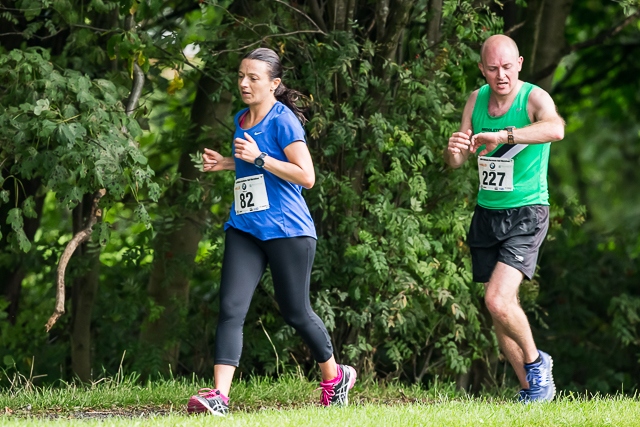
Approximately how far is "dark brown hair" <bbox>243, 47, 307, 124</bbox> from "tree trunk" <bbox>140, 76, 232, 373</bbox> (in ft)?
7.96

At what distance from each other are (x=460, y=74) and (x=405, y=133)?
844mm

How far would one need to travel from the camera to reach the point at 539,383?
557cm

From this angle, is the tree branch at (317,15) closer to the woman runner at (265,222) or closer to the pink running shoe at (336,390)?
the woman runner at (265,222)

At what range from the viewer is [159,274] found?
8.84 metres

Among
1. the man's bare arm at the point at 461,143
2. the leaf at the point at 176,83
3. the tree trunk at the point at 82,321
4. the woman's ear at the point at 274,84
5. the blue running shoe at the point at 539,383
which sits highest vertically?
the leaf at the point at 176,83

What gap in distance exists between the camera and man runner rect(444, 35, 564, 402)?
5379mm

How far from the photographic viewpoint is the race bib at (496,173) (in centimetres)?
546

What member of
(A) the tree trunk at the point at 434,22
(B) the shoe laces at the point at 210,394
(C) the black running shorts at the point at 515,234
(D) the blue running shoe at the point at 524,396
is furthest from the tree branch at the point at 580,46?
(B) the shoe laces at the point at 210,394

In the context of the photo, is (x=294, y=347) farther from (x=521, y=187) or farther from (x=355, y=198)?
(x=521, y=187)

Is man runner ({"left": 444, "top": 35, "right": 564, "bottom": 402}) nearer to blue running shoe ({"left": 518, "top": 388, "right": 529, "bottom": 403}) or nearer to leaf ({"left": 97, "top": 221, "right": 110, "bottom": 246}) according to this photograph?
blue running shoe ({"left": 518, "top": 388, "right": 529, "bottom": 403})

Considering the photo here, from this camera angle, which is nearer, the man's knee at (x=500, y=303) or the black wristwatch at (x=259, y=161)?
the black wristwatch at (x=259, y=161)

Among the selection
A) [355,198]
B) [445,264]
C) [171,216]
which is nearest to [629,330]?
[445,264]

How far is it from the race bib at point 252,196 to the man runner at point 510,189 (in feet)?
3.56

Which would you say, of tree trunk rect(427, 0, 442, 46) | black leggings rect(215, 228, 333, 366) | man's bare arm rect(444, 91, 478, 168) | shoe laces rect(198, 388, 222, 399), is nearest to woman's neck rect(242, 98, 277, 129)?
black leggings rect(215, 228, 333, 366)
